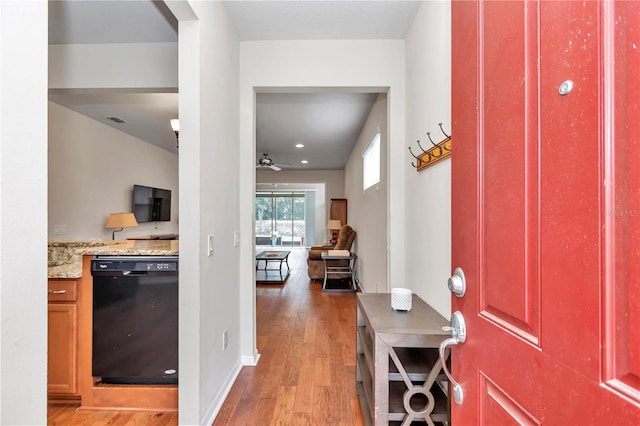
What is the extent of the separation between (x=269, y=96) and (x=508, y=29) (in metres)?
3.20

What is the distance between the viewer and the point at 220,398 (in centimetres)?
190

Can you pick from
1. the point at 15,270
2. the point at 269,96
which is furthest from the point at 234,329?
the point at 269,96

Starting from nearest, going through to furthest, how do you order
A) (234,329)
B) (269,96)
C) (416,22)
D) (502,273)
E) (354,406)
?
(502,273) → (354,406) → (416,22) → (234,329) → (269,96)

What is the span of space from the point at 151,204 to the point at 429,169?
5660 mm

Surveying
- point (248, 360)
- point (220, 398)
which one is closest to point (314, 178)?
point (248, 360)

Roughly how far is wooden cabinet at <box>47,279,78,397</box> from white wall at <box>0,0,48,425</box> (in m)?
1.48

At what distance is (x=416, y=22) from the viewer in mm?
2070

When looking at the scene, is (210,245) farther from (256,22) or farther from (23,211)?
(256,22)

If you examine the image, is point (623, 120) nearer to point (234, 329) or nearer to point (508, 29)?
point (508, 29)

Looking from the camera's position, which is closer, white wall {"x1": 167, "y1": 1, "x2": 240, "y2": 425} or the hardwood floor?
white wall {"x1": 167, "y1": 1, "x2": 240, "y2": 425}

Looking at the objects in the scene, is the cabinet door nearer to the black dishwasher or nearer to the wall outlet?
the black dishwasher

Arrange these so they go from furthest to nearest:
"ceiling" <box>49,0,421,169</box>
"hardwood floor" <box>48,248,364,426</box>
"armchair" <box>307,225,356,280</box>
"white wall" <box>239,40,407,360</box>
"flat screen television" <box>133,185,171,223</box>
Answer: "armchair" <box>307,225,356,280</box> < "flat screen television" <box>133,185,171,223</box> < "white wall" <box>239,40,407,360</box> < "ceiling" <box>49,0,421,169</box> < "hardwood floor" <box>48,248,364,426</box>

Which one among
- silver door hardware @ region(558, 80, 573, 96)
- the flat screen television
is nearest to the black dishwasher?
silver door hardware @ region(558, 80, 573, 96)

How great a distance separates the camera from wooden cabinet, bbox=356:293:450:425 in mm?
1342
